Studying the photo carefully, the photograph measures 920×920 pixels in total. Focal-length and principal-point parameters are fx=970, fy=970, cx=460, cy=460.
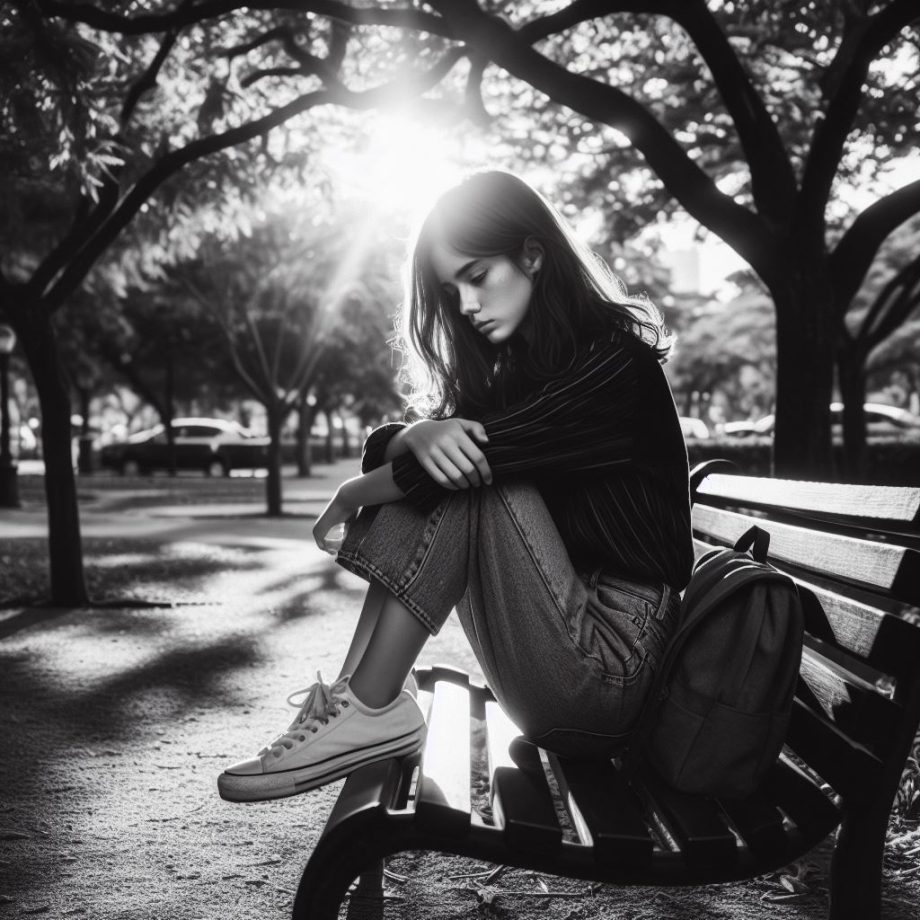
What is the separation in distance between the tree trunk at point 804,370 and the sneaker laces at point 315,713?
4816mm

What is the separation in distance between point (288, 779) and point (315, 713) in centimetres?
14

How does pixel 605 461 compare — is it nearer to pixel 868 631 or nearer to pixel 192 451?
pixel 868 631

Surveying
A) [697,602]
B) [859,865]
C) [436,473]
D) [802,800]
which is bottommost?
[859,865]

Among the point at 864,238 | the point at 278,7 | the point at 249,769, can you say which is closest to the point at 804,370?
the point at 864,238

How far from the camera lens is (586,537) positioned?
83.4 inches

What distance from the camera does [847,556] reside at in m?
1.92

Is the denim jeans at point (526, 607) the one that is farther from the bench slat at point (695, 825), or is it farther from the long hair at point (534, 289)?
the long hair at point (534, 289)

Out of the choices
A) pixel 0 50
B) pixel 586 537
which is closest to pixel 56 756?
pixel 586 537

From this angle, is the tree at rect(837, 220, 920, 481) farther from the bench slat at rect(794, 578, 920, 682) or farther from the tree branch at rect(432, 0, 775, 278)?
the bench slat at rect(794, 578, 920, 682)

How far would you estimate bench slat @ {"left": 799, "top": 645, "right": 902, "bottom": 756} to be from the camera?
1701 millimetres

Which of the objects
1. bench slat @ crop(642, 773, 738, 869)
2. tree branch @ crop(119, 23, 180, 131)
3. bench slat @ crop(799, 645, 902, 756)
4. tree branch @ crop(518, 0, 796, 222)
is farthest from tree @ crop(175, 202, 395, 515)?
bench slat @ crop(642, 773, 738, 869)

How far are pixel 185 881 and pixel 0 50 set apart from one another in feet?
16.4

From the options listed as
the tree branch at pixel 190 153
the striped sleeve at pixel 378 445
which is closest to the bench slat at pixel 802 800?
the striped sleeve at pixel 378 445

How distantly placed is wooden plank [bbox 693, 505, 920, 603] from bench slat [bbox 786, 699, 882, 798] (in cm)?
29
